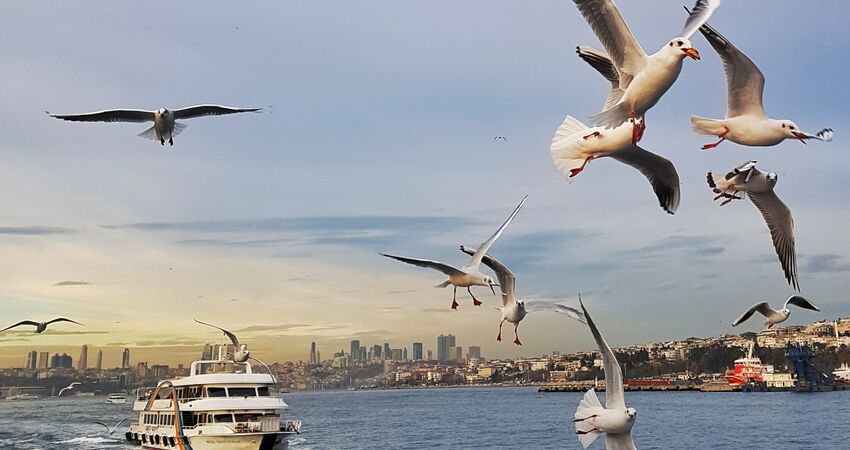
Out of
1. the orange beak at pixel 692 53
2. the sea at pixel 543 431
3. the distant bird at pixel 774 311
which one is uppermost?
the orange beak at pixel 692 53

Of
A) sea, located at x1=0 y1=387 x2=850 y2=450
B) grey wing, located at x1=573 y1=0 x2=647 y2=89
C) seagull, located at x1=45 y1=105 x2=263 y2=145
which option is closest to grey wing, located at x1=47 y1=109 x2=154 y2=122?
seagull, located at x1=45 y1=105 x2=263 y2=145

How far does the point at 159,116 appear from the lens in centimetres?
1062

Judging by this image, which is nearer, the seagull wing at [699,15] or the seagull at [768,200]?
the seagull wing at [699,15]

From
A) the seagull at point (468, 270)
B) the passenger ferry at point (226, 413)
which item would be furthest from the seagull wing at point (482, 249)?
the passenger ferry at point (226, 413)

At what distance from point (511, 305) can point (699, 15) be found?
4435mm

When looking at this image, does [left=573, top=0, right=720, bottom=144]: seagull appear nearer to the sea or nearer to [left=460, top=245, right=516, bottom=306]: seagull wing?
[left=460, top=245, right=516, bottom=306]: seagull wing

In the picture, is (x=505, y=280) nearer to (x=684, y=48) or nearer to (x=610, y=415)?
(x=610, y=415)

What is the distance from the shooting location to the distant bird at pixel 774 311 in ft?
33.9

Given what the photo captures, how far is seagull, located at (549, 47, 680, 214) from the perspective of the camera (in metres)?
5.79

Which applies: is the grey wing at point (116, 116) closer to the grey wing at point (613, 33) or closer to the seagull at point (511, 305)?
the seagull at point (511, 305)

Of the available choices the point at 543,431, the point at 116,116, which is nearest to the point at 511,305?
the point at 116,116

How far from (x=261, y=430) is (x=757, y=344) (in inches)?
3869

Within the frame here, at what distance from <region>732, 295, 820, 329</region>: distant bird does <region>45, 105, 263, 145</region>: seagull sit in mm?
6460

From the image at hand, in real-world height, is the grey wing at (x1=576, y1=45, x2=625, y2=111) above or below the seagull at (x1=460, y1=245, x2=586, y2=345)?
above
